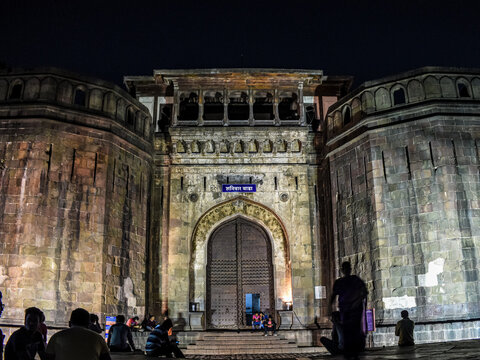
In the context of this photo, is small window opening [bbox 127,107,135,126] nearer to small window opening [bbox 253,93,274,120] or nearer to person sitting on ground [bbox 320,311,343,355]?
small window opening [bbox 253,93,274,120]

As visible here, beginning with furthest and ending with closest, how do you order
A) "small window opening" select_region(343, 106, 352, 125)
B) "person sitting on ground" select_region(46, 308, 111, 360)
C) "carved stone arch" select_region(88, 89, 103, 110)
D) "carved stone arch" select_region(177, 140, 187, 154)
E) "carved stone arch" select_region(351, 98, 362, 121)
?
"carved stone arch" select_region(177, 140, 187, 154)
"small window opening" select_region(343, 106, 352, 125)
"carved stone arch" select_region(351, 98, 362, 121)
"carved stone arch" select_region(88, 89, 103, 110)
"person sitting on ground" select_region(46, 308, 111, 360)

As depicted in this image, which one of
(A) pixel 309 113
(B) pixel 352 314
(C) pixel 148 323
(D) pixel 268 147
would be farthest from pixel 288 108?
(B) pixel 352 314

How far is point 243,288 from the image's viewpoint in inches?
719

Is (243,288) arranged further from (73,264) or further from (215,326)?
(73,264)

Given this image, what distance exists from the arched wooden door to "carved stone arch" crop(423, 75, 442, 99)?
762 centimetres

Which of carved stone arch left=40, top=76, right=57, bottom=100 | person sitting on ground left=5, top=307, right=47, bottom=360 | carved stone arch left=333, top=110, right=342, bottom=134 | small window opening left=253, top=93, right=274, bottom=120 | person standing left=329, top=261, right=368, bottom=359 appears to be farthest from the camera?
small window opening left=253, top=93, right=274, bottom=120

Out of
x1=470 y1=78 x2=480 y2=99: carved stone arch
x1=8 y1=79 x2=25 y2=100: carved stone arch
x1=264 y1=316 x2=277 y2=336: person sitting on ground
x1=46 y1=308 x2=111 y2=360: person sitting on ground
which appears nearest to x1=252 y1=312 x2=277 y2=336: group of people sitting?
x1=264 y1=316 x2=277 y2=336: person sitting on ground

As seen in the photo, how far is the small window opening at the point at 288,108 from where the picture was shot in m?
19.9

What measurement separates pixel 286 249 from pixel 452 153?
22.0 ft

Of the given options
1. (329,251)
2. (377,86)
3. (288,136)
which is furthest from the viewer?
(288,136)

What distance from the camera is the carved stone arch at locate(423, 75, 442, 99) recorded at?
15.4 m

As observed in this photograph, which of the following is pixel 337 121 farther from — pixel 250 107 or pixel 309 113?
pixel 250 107

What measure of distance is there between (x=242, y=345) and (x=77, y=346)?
11.4 m

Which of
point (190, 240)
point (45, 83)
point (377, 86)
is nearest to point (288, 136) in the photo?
point (377, 86)
